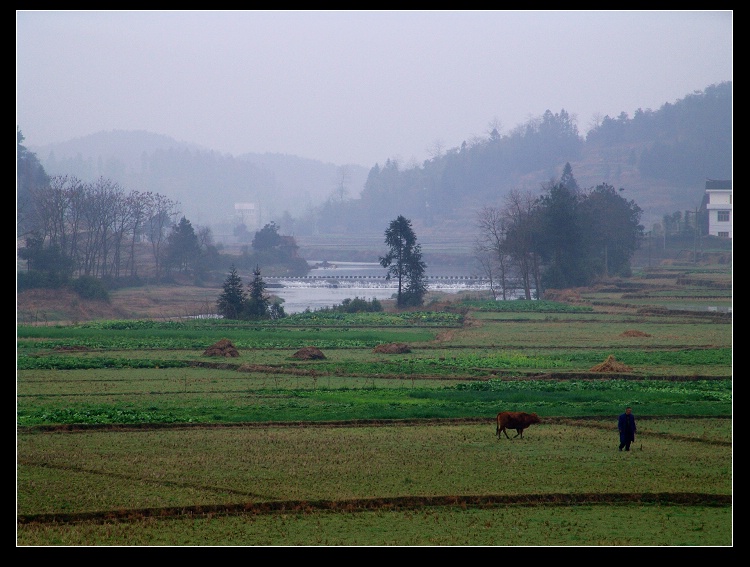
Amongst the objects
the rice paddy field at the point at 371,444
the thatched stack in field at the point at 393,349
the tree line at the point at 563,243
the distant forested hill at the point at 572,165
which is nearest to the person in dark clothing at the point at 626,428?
the rice paddy field at the point at 371,444

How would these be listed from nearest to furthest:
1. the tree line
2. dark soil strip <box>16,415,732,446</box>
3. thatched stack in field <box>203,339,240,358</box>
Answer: dark soil strip <box>16,415,732,446</box>
thatched stack in field <box>203,339,240,358</box>
the tree line

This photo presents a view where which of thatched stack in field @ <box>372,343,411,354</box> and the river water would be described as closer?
thatched stack in field @ <box>372,343,411,354</box>

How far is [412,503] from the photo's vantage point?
13586 mm

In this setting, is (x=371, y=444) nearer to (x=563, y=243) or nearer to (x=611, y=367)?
(x=611, y=367)

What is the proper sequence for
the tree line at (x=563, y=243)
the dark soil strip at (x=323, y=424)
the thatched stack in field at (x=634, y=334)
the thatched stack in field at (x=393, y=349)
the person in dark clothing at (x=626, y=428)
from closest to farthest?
the person in dark clothing at (x=626, y=428), the dark soil strip at (x=323, y=424), the thatched stack in field at (x=393, y=349), the thatched stack in field at (x=634, y=334), the tree line at (x=563, y=243)

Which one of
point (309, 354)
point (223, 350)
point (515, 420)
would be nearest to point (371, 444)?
point (515, 420)

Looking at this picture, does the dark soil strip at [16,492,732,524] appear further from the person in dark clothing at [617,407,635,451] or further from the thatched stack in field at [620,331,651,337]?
the thatched stack in field at [620,331,651,337]

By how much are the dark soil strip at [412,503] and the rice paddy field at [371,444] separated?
0.10 feet

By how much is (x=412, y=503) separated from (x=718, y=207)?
2834 inches

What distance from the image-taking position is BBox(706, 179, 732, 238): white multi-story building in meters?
78.4

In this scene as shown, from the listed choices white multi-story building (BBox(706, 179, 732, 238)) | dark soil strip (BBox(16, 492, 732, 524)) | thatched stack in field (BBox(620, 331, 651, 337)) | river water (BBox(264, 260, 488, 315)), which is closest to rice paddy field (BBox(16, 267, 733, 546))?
dark soil strip (BBox(16, 492, 732, 524))

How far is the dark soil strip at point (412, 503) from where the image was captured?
13.0m

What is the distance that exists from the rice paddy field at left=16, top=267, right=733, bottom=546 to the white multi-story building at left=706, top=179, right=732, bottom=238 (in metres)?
46.8

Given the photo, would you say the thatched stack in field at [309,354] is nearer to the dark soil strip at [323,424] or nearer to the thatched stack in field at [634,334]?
the dark soil strip at [323,424]
